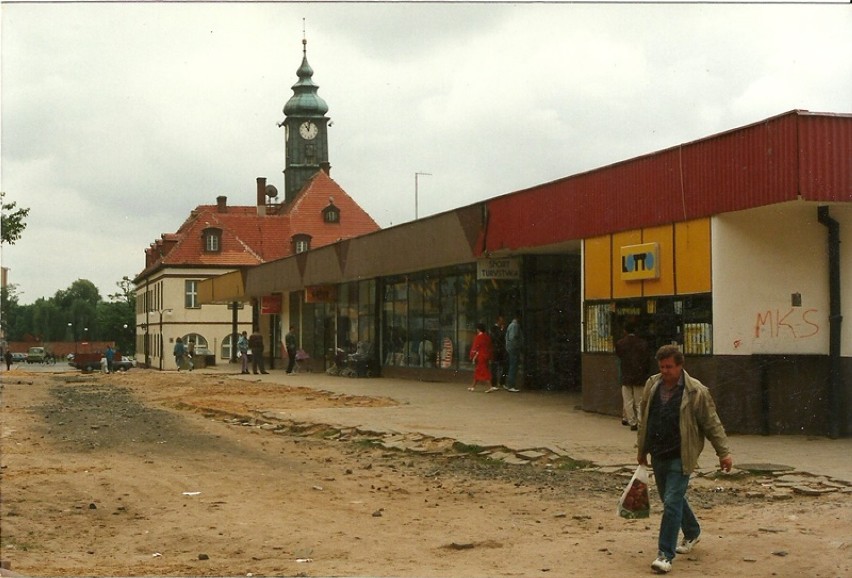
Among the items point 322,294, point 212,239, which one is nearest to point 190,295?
point 212,239

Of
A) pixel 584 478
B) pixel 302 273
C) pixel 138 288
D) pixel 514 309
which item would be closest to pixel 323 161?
pixel 138 288

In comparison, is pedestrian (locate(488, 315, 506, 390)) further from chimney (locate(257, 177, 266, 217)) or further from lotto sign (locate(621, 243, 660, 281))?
chimney (locate(257, 177, 266, 217))

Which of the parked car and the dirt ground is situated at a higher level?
the dirt ground

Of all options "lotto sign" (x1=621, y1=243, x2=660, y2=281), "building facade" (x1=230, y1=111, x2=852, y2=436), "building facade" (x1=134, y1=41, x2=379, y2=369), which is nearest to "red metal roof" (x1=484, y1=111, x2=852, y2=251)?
"building facade" (x1=230, y1=111, x2=852, y2=436)

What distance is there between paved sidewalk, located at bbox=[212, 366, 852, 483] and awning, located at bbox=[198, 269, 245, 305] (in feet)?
87.6

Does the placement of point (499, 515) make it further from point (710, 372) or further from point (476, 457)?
point (710, 372)

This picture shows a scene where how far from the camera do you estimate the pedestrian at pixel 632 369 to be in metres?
16.7

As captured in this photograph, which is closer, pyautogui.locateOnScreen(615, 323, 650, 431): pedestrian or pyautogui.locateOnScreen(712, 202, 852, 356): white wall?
pyautogui.locateOnScreen(712, 202, 852, 356): white wall

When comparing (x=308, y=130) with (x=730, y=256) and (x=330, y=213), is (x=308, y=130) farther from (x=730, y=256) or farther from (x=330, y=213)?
(x=730, y=256)

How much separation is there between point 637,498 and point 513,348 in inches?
668

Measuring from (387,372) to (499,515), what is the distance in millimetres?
25171

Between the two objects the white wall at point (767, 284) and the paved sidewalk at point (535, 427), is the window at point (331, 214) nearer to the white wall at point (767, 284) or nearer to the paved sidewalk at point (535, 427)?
the paved sidewalk at point (535, 427)

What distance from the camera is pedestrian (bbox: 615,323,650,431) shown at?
1667cm

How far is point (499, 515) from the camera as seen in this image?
10.6 metres
